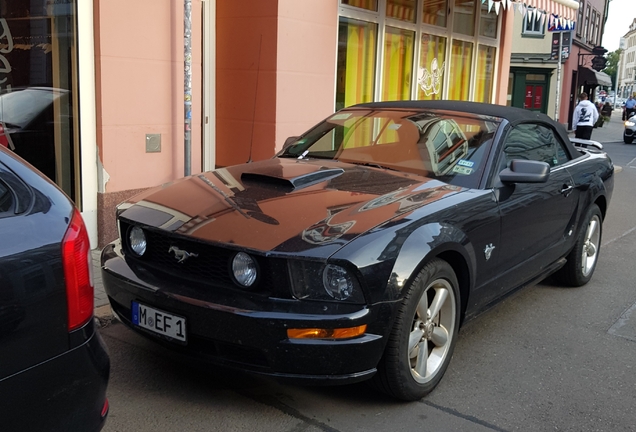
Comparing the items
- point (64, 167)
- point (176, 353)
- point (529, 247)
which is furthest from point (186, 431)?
point (64, 167)

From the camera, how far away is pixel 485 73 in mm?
13453

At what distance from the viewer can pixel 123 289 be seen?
3.49 metres

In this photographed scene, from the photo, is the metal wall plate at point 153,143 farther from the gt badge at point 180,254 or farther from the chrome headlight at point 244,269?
the chrome headlight at point 244,269

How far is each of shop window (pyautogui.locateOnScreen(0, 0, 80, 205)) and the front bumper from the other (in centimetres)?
338

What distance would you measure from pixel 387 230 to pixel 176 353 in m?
1.21

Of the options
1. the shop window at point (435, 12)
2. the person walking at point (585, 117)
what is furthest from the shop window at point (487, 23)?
the person walking at point (585, 117)

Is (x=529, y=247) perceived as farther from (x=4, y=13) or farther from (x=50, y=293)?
(x=4, y=13)

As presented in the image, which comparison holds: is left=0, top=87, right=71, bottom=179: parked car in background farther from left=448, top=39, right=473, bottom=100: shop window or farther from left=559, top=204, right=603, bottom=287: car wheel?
left=448, top=39, right=473, bottom=100: shop window

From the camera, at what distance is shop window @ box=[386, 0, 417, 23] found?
10172mm

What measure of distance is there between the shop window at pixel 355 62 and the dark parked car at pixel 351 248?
14.5 ft

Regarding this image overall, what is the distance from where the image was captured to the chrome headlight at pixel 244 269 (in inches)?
124

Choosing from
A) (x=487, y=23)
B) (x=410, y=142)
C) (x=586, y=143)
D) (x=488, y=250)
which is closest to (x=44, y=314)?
(x=488, y=250)

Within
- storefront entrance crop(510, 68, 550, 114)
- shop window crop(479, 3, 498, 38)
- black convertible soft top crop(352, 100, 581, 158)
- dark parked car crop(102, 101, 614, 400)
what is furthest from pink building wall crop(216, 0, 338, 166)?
storefront entrance crop(510, 68, 550, 114)

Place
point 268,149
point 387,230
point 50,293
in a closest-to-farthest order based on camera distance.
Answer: point 50,293 < point 387,230 < point 268,149
